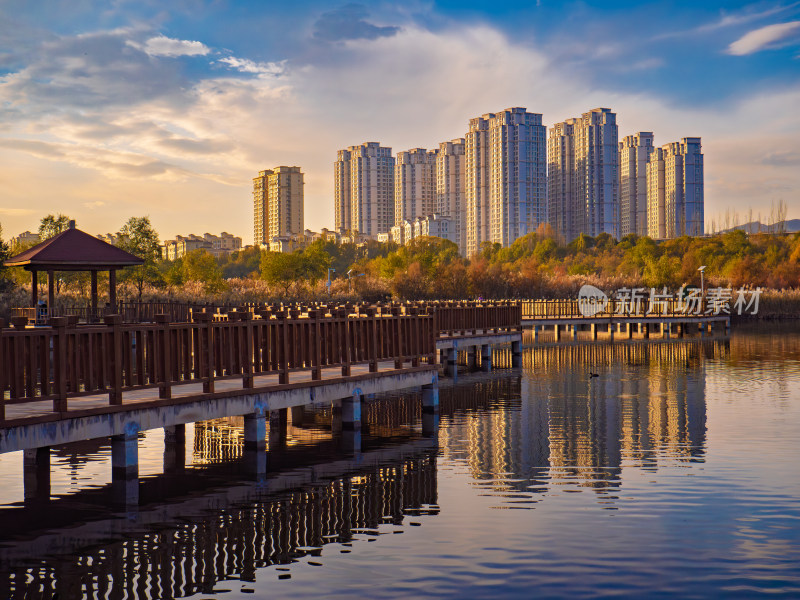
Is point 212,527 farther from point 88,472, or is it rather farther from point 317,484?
point 88,472

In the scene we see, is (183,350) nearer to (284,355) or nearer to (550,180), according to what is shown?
(284,355)

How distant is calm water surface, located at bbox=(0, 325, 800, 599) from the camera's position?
28.0ft

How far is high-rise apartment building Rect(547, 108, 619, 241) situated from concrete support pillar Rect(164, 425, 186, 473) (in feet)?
566

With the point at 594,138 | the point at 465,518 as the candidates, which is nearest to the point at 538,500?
the point at 465,518

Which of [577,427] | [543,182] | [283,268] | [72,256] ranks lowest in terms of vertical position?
[577,427]

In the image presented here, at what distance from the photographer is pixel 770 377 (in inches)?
1110

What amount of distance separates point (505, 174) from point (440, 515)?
535ft

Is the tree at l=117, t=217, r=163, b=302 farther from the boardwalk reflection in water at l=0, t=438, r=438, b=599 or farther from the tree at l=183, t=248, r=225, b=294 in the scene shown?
the boardwalk reflection in water at l=0, t=438, r=438, b=599

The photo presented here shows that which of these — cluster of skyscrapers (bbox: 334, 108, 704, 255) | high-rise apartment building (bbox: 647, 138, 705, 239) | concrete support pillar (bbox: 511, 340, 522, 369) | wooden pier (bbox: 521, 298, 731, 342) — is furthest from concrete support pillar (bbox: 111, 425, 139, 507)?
high-rise apartment building (bbox: 647, 138, 705, 239)

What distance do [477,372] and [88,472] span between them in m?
19.8

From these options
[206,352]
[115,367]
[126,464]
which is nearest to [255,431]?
[206,352]

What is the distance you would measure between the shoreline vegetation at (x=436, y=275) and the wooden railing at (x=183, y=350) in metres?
24.3

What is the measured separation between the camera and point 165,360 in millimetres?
12312

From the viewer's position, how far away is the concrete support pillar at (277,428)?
1648 cm
